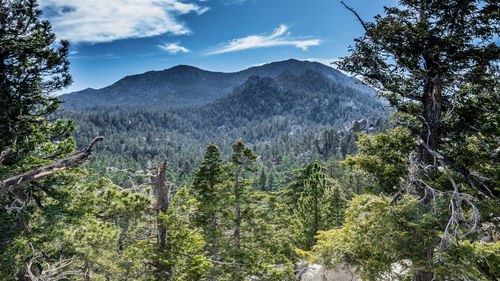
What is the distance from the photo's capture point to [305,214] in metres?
20.9

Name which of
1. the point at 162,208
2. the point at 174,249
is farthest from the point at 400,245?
the point at 162,208

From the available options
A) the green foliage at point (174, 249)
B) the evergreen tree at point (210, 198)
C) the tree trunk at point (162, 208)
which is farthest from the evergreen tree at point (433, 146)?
the evergreen tree at point (210, 198)

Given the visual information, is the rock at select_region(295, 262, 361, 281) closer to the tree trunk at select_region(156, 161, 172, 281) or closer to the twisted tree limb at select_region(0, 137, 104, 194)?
the tree trunk at select_region(156, 161, 172, 281)

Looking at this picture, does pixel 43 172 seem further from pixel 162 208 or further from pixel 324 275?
pixel 324 275

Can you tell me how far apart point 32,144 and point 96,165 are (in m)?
102

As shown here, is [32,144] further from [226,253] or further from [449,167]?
[449,167]

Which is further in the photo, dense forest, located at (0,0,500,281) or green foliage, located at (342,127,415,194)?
green foliage, located at (342,127,415,194)

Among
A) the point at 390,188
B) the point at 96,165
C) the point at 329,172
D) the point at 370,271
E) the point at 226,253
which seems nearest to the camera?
the point at 370,271

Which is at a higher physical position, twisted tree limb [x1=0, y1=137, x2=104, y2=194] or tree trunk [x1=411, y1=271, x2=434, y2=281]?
twisted tree limb [x1=0, y1=137, x2=104, y2=194]

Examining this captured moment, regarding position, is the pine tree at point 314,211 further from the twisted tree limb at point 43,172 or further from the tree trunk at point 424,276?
the twisted tree limb at point 43,172

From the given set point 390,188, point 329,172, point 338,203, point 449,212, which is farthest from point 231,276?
point 329,172

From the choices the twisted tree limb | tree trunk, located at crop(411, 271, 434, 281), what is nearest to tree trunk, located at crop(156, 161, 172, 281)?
the twisted tree limb

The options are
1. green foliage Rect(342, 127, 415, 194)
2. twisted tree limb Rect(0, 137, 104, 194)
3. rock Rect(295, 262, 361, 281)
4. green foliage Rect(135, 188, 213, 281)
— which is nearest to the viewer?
twisted tree limb Rect(0, 137, 104, 194)

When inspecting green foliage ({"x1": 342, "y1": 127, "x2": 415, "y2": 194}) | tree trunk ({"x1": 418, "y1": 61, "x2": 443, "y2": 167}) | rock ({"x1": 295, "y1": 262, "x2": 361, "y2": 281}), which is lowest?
rock ({"x1": 295, "y1": 262, "x2": 361, "y2": 281})
